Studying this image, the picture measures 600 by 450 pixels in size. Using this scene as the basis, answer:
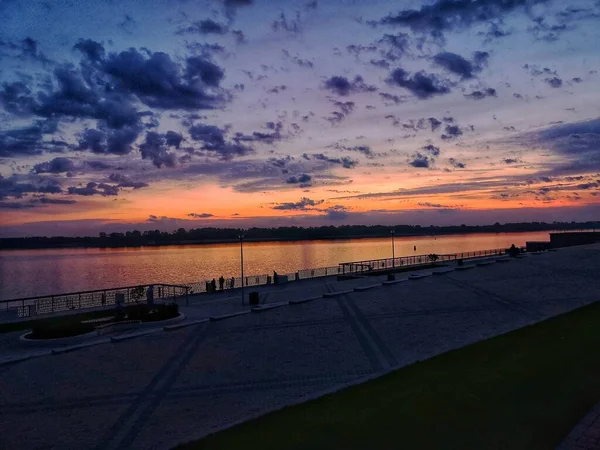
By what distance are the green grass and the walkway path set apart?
0.80m

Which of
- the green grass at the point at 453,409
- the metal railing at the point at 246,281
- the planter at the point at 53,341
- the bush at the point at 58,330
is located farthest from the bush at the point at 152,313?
the green grass at the point at 453,409

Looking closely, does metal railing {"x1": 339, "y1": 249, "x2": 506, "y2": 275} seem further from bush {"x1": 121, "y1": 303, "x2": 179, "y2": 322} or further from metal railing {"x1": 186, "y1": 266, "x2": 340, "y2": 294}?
bush {"x1": 121, "y1": 303, "x2": 179, "y2": 322}

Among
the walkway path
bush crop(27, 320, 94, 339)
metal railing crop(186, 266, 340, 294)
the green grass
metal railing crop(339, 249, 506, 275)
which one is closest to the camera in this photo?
the green grass

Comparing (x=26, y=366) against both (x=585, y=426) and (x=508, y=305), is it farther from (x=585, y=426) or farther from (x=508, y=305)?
(x=508, y=305)

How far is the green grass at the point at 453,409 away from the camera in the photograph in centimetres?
684

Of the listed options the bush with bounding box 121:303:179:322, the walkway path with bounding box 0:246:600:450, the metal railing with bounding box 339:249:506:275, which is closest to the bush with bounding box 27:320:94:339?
the bush with bounding box 121:303:179:322

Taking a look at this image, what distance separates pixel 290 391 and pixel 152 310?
45.8 ft

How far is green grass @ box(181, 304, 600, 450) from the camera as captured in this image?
684 cm

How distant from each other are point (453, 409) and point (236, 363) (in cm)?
700

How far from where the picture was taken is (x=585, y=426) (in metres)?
6.74

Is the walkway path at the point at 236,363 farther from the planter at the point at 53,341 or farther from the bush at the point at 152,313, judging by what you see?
the planter at the point at 53,341

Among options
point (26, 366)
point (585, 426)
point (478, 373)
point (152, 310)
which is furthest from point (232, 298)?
point (585, 426)

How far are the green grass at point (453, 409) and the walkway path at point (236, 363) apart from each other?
795mm

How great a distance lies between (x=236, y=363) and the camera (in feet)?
43.5
